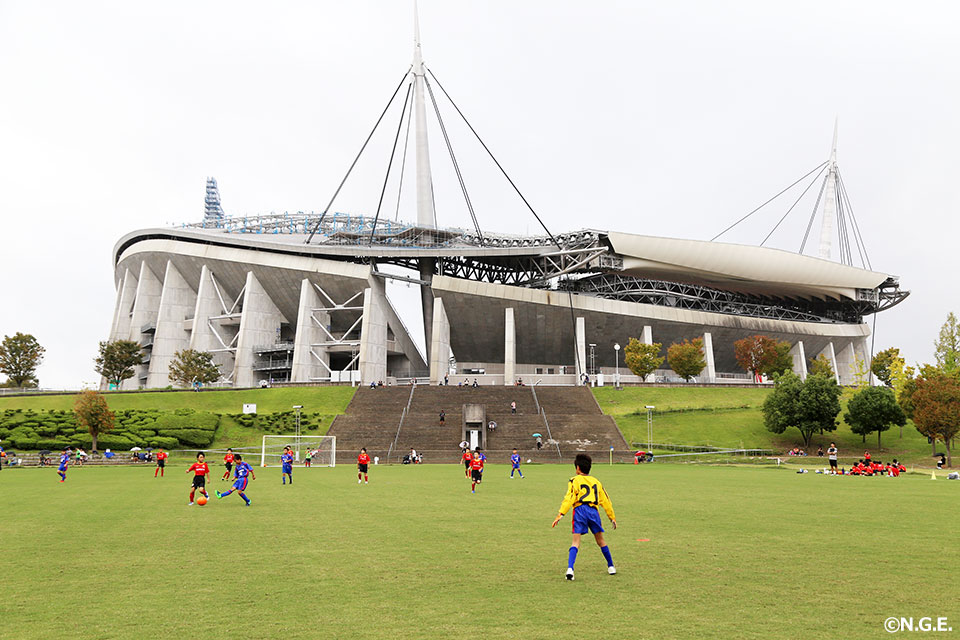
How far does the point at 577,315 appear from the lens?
70.1 meters

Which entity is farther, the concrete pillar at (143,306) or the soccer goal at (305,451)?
the concrete pillar at (143,306)

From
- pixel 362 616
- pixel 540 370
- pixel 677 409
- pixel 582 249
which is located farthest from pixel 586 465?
pixel 540 370

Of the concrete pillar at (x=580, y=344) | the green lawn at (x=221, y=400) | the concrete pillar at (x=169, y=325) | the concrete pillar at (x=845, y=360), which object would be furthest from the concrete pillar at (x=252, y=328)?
the concrete pillar at (x=845, y=360)

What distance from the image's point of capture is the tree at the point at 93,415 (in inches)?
1663

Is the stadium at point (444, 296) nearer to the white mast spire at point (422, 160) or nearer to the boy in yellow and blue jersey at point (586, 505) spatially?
the white mast spire at point (422, 160)

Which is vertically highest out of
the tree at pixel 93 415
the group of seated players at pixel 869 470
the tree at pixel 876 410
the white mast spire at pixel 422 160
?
the white mast spire at pixel 422 160

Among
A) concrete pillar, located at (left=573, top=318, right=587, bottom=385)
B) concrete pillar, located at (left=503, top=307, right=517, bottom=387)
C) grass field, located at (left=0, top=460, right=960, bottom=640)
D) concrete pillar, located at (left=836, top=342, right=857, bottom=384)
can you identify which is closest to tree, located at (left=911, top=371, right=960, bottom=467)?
grass field, located at (left=0, top=460, right=960, bottom=640)

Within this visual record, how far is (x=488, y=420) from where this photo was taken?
4775cm

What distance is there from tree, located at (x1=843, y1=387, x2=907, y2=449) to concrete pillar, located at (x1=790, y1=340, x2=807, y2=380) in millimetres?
33397

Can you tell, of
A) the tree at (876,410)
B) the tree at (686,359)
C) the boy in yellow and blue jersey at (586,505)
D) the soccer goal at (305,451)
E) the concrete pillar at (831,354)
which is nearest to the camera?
the boy in yellow and blue jersey at (586,505)

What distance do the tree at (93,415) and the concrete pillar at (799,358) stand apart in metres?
65.7

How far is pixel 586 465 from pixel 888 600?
3.44 meters

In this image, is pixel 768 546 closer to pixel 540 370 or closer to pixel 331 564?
pixel 331 564

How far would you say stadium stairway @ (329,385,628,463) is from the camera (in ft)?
139
